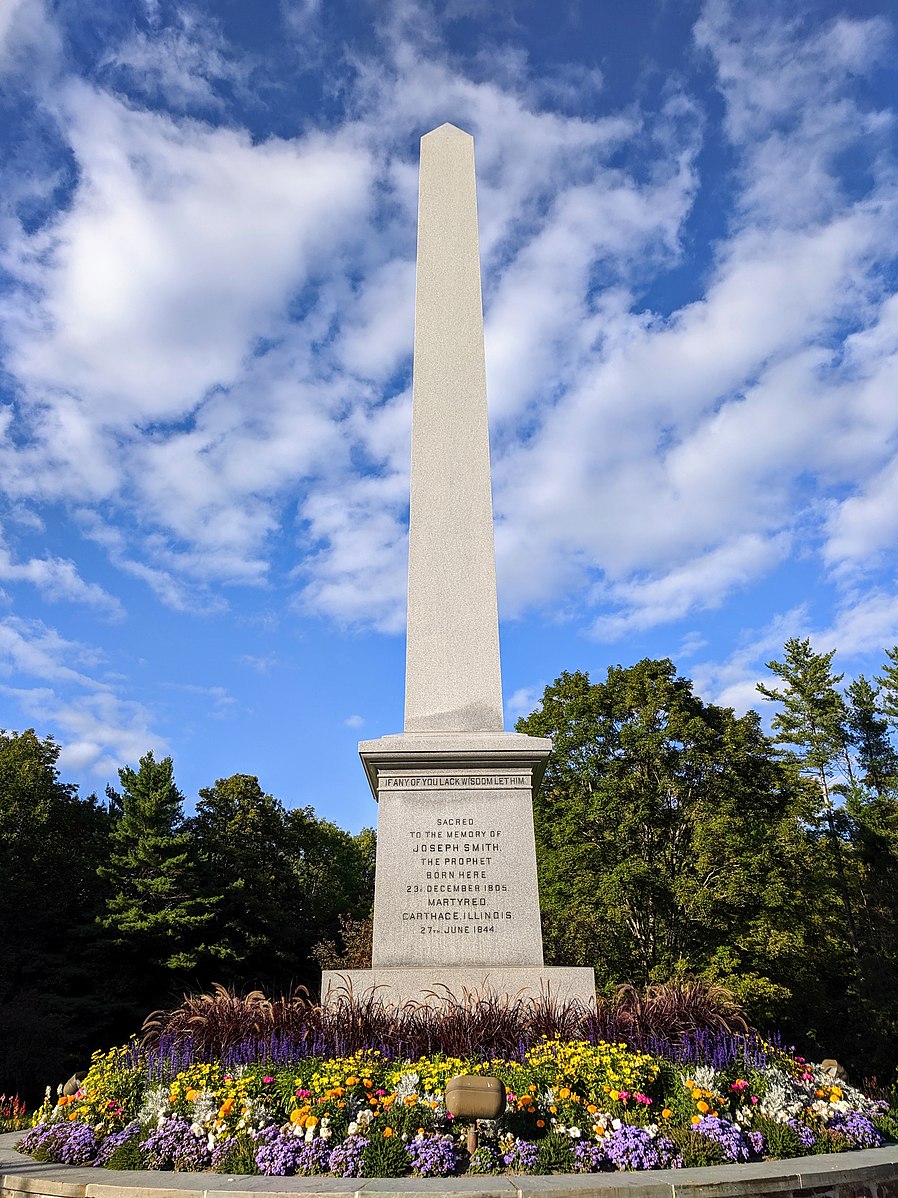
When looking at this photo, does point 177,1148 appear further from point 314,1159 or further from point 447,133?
point 447,133

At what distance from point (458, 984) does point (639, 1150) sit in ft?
10.2

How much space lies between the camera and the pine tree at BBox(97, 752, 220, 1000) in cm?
3434

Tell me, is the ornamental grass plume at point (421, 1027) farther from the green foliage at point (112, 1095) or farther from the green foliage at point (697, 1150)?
the green foliage at point (697, 1150)

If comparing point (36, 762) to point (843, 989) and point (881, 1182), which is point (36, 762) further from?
A: point (881, 1182)

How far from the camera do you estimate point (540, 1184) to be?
16.3 ft

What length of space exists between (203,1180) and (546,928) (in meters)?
30.1

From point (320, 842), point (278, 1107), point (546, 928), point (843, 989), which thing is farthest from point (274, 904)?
point (278, 1107)

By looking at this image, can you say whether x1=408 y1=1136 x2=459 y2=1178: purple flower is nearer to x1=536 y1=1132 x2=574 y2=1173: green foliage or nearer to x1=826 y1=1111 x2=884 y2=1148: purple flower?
x1=536 y1=1132 x2=574 y2=1173: green foliage

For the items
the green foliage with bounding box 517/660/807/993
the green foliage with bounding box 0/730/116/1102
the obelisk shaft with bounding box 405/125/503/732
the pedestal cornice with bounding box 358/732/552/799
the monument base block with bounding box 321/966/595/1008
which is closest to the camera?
the monument base block with bounding box 321/966/595/1008

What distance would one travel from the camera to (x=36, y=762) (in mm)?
40469

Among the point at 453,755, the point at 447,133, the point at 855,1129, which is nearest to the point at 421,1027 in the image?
the point at 453,755

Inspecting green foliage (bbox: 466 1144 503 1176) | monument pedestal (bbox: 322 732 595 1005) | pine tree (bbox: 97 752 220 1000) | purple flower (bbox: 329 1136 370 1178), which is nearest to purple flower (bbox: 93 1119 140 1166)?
purple flower (bbox: 329 1136 370 1178)

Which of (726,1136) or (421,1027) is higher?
(421,1027)

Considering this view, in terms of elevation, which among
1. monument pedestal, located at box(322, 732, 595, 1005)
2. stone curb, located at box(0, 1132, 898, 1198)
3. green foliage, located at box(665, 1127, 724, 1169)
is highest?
monument pedestal, located at box(322, 732, 595, 1005)
